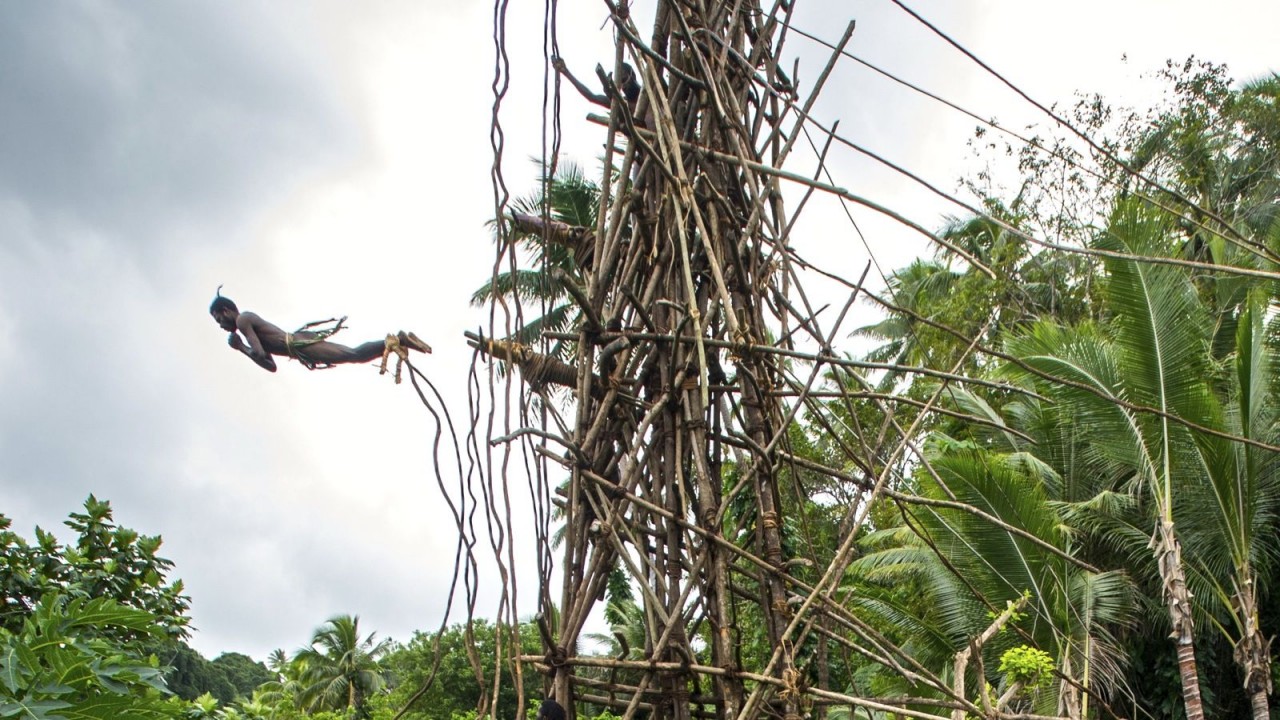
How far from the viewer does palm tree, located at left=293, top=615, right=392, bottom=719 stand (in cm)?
2383

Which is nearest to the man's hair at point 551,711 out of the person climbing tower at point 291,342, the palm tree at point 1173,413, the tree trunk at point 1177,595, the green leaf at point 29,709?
the person climbing tower at point 291,342

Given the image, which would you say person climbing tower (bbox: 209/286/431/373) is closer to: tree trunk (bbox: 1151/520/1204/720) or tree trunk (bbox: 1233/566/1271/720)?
tree trunk (bbox: 1151/520/1204/720)

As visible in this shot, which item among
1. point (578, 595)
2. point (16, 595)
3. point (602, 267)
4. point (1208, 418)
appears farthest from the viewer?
point (1208, 418)

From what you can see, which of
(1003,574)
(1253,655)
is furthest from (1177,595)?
(1003,574)

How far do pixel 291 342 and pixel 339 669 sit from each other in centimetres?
2412

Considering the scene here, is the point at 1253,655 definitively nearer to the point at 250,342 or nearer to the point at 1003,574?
the point at 1003,574

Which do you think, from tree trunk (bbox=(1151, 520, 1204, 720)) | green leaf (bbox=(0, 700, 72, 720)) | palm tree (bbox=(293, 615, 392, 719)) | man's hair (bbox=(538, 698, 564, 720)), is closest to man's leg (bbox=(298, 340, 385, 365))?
man's hair (bbox=(538, 698, 564, 720))

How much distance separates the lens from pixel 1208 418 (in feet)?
26.0

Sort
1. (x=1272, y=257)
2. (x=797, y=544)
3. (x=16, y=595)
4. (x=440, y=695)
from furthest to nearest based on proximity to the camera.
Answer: (x=440, y=695) → (x=797, y=544) → (x=16, y=595) → (x=1272, y=257)

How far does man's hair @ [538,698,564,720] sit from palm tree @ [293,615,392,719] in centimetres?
2366

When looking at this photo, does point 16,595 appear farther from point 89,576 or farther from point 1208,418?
point 1208,418

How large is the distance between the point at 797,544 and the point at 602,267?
9.52 m

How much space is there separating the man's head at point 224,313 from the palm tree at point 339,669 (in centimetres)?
2362

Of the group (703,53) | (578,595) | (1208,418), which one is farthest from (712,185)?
(1208,418)
